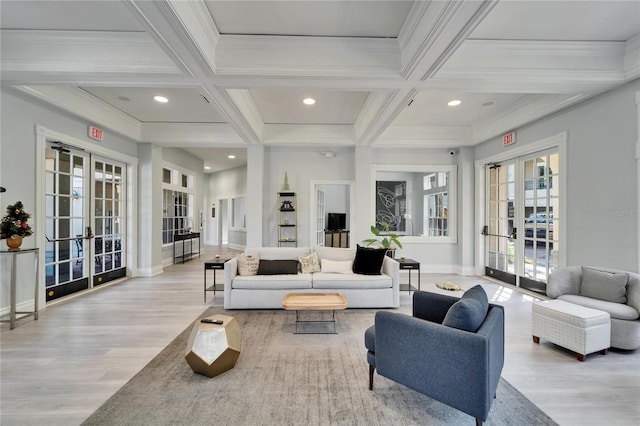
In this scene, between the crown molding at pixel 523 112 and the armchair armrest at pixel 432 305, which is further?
the crown molding at pixel 523 112

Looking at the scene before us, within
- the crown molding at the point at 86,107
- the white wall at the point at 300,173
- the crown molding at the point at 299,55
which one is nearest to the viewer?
the crown molding at the point at 299,55

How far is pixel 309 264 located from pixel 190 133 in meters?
3.74

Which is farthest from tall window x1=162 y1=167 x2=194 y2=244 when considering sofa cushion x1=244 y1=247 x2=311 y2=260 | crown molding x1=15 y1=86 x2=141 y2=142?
sofa cushion x1=244 y1=247 x2=311 y2=260

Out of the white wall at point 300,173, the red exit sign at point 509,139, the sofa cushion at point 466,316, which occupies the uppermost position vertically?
the red exit sign at point 509,139

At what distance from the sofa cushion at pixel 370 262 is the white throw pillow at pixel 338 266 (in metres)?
0.12

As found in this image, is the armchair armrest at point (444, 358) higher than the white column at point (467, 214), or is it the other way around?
the white column at point (467, 214)

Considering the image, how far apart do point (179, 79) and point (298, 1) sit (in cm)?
159

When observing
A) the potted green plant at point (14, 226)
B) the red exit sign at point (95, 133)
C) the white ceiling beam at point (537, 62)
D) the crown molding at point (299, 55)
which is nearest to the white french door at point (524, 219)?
the white ceiling beam at point (537, 62)

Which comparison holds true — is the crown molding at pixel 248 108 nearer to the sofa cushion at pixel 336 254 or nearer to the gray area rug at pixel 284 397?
the sofa cushion at pixel 336 254

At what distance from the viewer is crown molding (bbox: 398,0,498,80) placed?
2.13m

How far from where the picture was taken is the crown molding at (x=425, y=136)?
5.98 meters

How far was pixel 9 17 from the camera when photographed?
2738 mm

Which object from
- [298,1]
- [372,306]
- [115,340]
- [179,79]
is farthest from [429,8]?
[115,340]

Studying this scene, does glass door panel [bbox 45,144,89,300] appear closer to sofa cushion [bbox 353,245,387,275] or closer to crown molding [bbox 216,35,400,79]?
crown molding [bbox 216,35,400,79]
